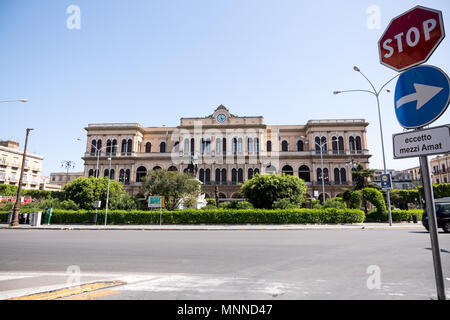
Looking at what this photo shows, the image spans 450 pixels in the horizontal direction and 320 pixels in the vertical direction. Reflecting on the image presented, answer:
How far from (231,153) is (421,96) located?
42.4 m

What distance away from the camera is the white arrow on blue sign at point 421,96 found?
2.50 m

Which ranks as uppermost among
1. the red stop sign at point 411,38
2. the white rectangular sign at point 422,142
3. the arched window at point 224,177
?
the arched window at point 224,177

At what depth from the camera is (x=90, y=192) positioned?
2725 cm

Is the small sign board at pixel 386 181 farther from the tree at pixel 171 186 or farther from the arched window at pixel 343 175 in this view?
the arched window at pixel 343 175

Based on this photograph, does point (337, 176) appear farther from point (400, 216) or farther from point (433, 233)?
point (433, 233)

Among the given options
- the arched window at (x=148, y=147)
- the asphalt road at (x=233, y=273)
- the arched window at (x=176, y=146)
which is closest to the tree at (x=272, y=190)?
the asphalt road at (x=233, y=273)

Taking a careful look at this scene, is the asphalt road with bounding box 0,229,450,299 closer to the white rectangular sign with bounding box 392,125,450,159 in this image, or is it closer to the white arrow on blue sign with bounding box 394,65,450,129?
the white rectangular sign with bounding box 392,125,450,159

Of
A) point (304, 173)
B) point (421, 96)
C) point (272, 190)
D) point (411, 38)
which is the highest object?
point (304, 173)

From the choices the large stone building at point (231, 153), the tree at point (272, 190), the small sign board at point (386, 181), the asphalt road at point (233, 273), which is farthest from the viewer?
the large stone building at point (231, 153)

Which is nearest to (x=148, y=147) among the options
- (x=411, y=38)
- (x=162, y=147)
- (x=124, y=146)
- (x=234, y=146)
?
(x=162, y=147)

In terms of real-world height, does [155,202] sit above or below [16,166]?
below

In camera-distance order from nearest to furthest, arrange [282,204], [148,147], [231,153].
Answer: [282,204] → [231,153] → [148,147]

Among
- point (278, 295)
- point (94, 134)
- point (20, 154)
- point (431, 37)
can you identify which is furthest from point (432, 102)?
point (20, 154)
